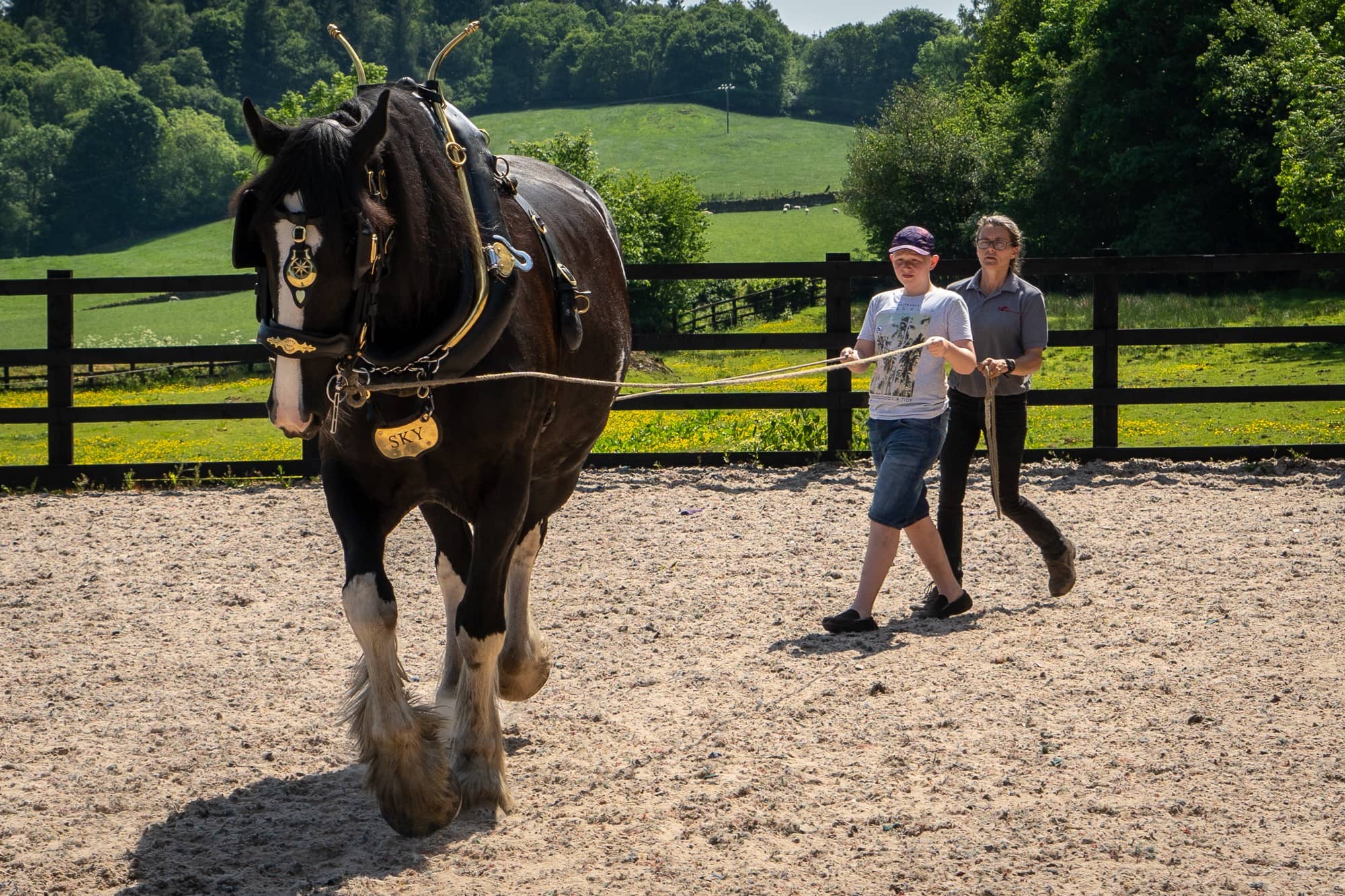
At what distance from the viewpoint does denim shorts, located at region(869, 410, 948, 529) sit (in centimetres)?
533

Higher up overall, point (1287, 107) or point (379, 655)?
point (1287, 107)

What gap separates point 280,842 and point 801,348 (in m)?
6.34

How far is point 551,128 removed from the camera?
88625mm

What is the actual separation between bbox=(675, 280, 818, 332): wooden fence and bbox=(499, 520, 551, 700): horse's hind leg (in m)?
33.8

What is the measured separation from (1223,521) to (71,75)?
96284mm

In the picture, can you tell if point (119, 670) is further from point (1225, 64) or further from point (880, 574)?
point (1225, 64)

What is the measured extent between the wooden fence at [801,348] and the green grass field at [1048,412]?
1.68ft

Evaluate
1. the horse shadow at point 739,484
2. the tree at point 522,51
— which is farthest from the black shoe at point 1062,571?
the tree at point 522,51

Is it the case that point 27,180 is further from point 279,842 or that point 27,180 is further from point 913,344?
point 279,842

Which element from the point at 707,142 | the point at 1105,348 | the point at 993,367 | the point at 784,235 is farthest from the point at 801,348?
the point at 707,142

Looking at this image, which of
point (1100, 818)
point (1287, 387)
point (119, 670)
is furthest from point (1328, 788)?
point (1287, 387)

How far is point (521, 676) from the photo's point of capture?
4.38 meters

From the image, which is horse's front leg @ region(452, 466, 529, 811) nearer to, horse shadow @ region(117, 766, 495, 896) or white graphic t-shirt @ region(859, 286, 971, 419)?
horse shadow @ region(117, 766, 495, 896)

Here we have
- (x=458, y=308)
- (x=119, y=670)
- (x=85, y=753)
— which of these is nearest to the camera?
(x=458, y=308)
